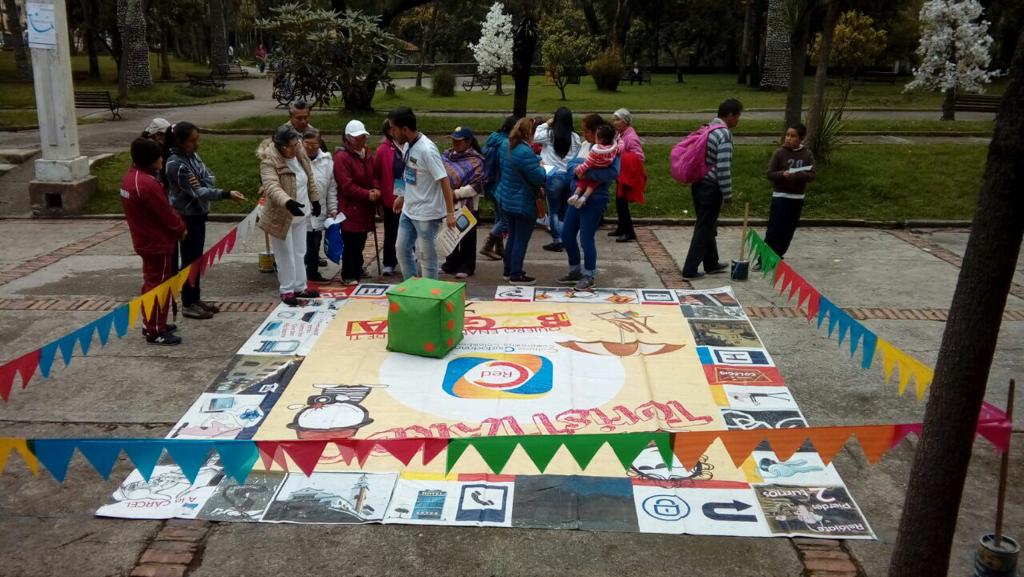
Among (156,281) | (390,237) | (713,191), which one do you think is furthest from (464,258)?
(156,281)

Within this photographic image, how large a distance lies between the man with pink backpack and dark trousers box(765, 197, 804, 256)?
0.72 meters

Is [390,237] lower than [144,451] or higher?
higher

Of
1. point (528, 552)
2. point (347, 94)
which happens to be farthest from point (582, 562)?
point (347, 94)

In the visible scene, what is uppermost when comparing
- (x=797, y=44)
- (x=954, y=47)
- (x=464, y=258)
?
(x=954, y=47)

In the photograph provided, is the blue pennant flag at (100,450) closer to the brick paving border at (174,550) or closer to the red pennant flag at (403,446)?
A: the brick paving border at (174,550)

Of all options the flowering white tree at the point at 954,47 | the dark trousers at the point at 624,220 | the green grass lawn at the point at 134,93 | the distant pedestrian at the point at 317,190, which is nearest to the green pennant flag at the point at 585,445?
the distant pedestrian at the point at 317,190

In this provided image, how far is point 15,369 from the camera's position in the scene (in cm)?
530

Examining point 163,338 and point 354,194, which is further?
point 354,194

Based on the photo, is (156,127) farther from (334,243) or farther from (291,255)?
(334,243)

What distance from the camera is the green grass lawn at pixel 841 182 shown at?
12.5 metres

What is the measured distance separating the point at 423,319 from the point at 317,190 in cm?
226

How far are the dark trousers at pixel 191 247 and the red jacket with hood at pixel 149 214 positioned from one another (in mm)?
559

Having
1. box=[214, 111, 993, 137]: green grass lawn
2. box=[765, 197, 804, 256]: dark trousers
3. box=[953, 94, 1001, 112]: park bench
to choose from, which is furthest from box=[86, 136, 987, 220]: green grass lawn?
box=[953, 94, 1001, 112]: park bench

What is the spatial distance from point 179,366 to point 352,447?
298 centimetres
